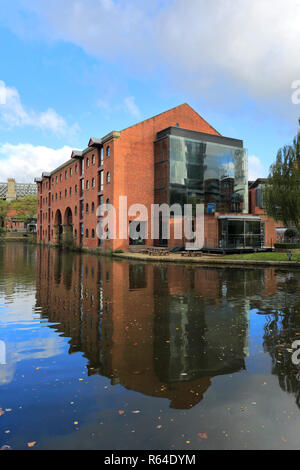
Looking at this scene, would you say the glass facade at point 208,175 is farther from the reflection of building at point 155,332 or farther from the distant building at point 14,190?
the distant building at point 14,190

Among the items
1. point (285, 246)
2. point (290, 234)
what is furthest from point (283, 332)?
point (290, 234)

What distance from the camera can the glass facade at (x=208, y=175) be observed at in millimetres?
35188

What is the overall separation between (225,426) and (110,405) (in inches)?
52.8

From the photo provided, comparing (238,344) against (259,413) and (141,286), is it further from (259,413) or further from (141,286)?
(141,286)

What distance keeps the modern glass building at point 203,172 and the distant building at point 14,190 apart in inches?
4053

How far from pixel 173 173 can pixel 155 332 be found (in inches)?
1164

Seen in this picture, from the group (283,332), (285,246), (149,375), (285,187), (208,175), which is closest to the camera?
(149,375)

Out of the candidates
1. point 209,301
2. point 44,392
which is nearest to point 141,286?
point 209,301

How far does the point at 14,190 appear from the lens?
12712 cm

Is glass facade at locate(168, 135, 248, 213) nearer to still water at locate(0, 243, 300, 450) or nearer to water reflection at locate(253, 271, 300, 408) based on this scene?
water reflection at locate(253, 271, 300, 408)

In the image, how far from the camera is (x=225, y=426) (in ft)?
11.3

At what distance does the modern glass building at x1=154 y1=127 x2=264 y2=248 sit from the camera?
1376 inches

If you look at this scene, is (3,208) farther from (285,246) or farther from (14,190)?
(285,246)
